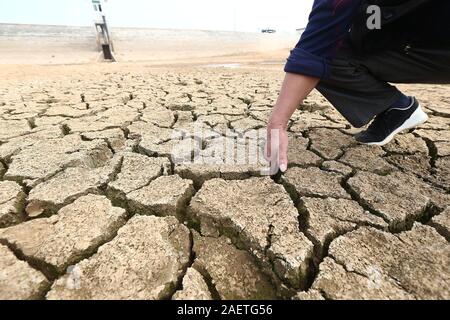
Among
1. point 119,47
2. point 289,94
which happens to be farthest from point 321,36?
point 119,47

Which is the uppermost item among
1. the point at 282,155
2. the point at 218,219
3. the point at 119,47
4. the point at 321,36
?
the point at 321,36

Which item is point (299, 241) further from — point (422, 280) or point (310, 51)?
point (310, 51)

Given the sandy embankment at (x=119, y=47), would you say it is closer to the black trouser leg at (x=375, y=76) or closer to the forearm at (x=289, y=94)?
the black trouser leg at (x=375, y=76)

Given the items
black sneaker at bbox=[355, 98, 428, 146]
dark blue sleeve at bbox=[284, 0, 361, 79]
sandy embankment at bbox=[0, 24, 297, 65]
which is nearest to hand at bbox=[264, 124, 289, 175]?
dark blue sleeve at bbox=[284, 0, 361, 79]

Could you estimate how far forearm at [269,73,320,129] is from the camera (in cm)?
102

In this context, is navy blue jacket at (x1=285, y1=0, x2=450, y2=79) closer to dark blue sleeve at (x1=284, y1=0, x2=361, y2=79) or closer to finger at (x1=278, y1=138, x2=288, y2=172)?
dark blue sleeve at (x1=284, y1=0, x2=361, y2=79)

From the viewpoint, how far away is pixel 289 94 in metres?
1.03

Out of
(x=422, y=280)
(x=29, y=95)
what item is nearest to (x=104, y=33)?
(x=29, y=95)

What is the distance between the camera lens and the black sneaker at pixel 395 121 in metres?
1.35

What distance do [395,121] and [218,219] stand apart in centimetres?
97

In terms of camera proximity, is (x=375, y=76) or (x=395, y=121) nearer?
(x=375, y=76)

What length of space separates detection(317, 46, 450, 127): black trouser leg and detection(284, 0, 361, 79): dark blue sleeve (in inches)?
5.3

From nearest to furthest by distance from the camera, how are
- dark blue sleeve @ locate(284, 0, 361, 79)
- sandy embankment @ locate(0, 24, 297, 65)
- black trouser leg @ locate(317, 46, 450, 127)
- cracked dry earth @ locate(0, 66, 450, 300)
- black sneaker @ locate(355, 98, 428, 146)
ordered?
cracked dry earth @ locate(0, 66, 450, 300) → dark blue sleeve @ locate(284, 0, 361, 79) → black trouser leg @ locate(317, 46, 450, 127) → black sneaker @ locate(355, 98, 428, 146) → sandy embankment @ locate(0, 24, 297, 65)

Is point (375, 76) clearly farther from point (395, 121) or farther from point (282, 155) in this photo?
point (282, 155)
